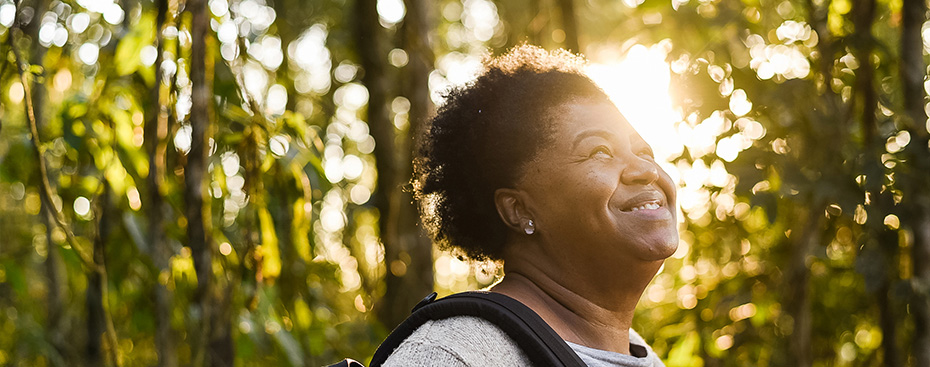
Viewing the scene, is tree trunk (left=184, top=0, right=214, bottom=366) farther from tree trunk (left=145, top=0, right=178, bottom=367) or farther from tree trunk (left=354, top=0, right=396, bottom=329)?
tree trunk (left=354, top=0, right=396, bottom=329)

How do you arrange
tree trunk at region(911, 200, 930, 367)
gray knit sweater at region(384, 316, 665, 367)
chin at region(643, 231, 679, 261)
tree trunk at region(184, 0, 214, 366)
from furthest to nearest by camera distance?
tree trunk at region(911, 200, 930, 367), tree trunk at region(184, 0, 214, 366), chin at region(643, 231, 679, 261), gray knit sweater at region(384, 316, 665, 367)

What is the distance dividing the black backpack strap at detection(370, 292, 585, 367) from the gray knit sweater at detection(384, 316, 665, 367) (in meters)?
0.01

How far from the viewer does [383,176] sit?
9.93 ft

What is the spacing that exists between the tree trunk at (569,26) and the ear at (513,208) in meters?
1.53

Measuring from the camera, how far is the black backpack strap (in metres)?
1.12

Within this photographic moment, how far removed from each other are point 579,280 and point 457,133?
33cm

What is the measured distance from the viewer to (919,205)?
203 cm

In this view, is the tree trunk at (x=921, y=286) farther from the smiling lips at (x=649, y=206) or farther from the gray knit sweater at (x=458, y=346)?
the gray knit sweater at (x=458, y=346)

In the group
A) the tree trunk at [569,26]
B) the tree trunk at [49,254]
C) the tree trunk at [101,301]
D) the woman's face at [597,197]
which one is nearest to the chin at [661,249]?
the woman's face at [597,197]

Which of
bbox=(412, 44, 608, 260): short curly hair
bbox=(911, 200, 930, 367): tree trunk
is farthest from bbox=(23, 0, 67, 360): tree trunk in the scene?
bbox=(911, 200, 930, 367): tree trunk

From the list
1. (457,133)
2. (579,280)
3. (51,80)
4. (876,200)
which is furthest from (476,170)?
(51,80)

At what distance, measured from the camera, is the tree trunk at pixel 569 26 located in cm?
280

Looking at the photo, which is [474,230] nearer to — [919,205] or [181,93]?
[181,93]

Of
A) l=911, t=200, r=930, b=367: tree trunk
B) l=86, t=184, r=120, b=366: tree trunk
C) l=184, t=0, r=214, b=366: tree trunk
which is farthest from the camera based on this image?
l=911, t=200, r=930, b=367: tree trunk
